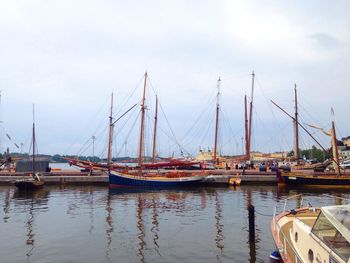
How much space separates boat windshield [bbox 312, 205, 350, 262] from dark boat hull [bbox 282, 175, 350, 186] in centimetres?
3880

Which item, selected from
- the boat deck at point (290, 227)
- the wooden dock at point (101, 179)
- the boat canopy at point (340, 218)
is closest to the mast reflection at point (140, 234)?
the boat deck at point (290, 227)

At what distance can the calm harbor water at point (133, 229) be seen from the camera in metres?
17.0

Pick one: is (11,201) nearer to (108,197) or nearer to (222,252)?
(108,197)

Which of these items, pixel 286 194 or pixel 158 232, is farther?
pixel 286 194

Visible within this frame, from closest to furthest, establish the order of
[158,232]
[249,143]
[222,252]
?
[222,252], [158,232], [249,143]

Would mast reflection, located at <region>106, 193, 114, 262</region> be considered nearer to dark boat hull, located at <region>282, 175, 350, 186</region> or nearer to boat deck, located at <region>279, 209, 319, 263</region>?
boat deck, located at <region>279, 209, 319, 263</region>

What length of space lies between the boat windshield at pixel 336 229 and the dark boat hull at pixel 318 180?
38.8m

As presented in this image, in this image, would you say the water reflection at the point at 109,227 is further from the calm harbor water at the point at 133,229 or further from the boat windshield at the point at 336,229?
the boat windshield at the point at 336,229

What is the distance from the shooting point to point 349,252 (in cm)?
893

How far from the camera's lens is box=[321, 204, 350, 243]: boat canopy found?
9144 mm

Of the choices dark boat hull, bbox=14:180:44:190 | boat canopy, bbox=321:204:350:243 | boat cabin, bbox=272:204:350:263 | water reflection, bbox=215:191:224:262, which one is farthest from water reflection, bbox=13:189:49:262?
boat canopy, bbox=321:204:350:243

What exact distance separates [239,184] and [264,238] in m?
31.0

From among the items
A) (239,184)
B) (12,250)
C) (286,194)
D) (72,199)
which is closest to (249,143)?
(239,184)

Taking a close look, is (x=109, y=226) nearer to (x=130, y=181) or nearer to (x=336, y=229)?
(x=336, y=229)
